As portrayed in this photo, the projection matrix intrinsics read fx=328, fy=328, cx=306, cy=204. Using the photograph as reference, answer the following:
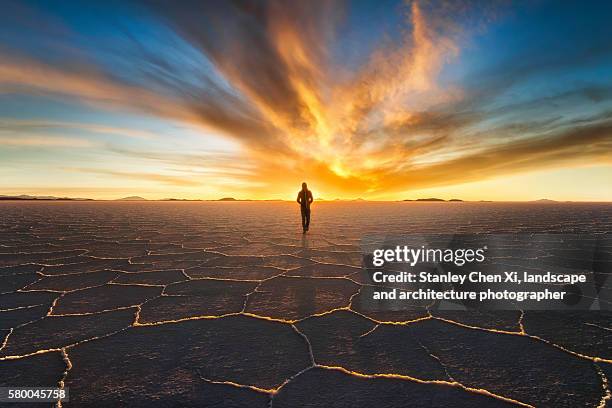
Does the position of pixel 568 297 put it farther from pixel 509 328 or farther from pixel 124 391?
pixel 124 391

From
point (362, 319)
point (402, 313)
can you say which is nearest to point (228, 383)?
point (362, 319)

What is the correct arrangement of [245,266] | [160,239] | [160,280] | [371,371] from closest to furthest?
1. [371,371]
2. [160,280]
3. [245,266]
4. [160,239]

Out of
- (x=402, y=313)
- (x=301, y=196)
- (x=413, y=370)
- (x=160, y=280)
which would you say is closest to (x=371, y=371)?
(x=413, y=370)

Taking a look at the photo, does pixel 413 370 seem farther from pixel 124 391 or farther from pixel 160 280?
pixel 160 280

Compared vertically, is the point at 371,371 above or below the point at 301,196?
below

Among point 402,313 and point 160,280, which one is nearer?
point 402,313

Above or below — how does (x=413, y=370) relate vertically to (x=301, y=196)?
below

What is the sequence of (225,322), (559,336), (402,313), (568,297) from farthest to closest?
(568,297)
(402,313)
(225,322)
(559,336)

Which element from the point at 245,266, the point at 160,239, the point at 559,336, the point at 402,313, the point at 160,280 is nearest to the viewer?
the point at 559,336

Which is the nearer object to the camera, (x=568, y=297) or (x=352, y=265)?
(x=568, y=297)
